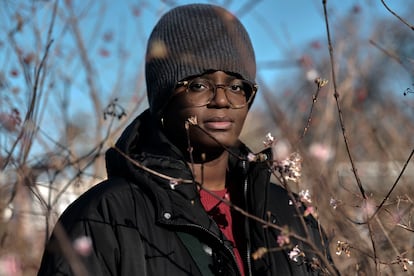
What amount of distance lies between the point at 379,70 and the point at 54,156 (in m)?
4.59

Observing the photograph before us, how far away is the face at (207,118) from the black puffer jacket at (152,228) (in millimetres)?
60

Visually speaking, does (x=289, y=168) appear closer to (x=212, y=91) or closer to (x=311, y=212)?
(x=311, y=212)

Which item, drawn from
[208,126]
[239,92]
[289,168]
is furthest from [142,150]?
[289,168]

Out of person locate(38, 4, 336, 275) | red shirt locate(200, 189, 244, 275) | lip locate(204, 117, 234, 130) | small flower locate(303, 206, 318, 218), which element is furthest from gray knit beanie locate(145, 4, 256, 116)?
small flower locate(303, 206, 318, 218)

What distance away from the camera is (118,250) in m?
1.85

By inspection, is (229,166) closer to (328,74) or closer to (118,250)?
(118,250)

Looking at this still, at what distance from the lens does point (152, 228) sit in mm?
1931

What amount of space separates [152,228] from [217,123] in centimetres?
42

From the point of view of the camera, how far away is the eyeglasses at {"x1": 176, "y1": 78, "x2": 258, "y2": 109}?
2127mm

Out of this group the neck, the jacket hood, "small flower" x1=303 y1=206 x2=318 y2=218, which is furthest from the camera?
the neck

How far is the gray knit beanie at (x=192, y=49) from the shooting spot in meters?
2.24

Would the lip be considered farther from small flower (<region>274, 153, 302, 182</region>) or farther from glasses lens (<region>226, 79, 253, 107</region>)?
small flower (<region>274, 153, 302, 182</region>)

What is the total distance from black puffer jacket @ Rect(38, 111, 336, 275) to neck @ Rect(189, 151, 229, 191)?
0.16 m

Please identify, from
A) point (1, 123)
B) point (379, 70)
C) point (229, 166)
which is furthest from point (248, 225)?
point (379, 70)
